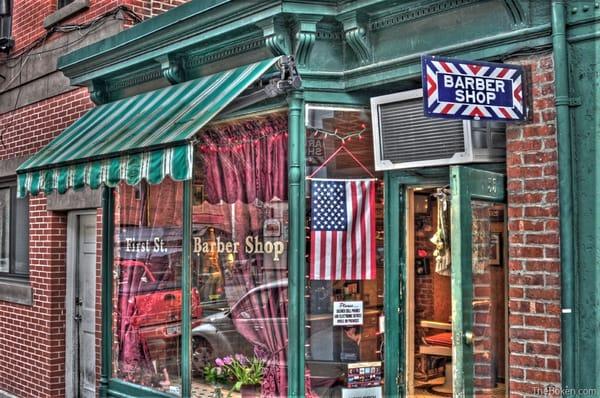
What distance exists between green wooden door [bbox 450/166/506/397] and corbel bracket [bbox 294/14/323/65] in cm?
185

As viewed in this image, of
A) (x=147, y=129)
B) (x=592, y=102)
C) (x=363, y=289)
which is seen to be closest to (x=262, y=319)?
(x=363, y=289)

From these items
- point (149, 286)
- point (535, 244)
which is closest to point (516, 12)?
point (535, 244)

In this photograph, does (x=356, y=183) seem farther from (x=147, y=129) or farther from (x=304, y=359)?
(x=147, y=129)

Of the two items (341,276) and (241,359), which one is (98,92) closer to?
(241,359)

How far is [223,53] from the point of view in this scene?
6.32m

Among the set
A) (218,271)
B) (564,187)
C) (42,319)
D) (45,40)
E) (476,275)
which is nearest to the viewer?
(564,187)

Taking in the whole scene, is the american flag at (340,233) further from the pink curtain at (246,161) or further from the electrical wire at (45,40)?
the electrical wire at (45,40)

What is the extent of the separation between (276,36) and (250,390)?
10.1 ft

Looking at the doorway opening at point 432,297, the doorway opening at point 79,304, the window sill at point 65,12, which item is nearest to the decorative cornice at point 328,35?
the doorway opening at point 432,297

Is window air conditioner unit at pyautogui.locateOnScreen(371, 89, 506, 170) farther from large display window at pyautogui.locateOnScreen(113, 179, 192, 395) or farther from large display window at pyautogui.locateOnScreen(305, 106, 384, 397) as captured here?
large display window at pyautogui.locateOnScreen(113, 179, 192, 395)

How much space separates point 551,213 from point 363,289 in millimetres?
1789

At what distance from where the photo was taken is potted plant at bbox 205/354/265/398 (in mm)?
6051

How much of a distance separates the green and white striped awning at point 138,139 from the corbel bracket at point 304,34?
228mm

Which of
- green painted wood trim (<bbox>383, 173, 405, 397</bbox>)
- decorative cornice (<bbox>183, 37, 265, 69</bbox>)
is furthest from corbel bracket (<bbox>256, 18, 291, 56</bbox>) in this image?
green painted wood trim (<bbox>383, 173, 405, 397</bbox>)
